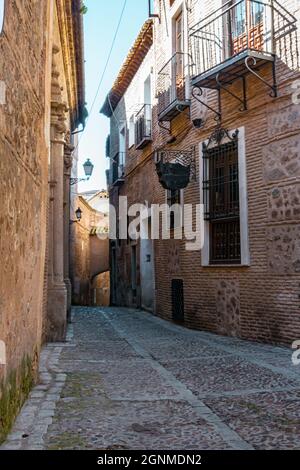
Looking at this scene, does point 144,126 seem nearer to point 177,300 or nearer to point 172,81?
point 172,81

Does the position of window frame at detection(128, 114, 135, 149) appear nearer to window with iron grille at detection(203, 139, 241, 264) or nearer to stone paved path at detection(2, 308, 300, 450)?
window with iron grille at detection(203, 139, 241, 264)

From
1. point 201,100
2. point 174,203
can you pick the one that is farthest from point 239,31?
point 174,203

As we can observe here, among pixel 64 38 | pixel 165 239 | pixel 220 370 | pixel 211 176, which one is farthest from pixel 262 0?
pixel 220 370

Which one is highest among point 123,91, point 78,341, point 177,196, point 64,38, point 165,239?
point 123,91

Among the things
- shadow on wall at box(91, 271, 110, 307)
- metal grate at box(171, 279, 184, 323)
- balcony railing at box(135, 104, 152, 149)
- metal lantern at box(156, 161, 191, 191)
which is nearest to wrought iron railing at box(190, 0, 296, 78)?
metal lantern at box(156, 161, 191, 191)

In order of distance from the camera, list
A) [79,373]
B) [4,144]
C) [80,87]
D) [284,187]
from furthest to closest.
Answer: [80,87], [284,187], [79,373], [4,144]

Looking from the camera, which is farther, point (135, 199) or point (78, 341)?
point (135, 199)

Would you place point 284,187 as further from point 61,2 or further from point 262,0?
point 61,2

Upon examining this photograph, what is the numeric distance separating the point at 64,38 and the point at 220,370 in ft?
23.9

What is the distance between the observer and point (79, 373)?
19.0 ft

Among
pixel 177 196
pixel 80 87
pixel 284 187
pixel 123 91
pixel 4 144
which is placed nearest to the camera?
pixel 4 144

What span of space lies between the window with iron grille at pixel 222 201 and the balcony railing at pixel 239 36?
4.47 ft

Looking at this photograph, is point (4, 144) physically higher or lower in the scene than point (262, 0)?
lower

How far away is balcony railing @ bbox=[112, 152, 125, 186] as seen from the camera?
1789cm
